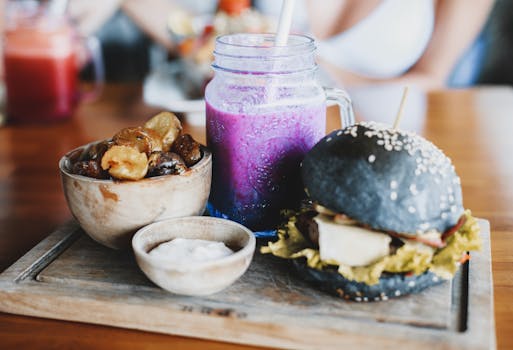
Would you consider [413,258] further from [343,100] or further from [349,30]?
[349,30]

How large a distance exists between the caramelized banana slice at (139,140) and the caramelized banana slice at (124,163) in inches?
1.4

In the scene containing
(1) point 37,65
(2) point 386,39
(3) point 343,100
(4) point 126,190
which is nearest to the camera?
(4) point 126,190

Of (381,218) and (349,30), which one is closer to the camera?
(381,218)

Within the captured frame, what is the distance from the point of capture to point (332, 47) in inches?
155

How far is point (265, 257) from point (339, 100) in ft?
1.20

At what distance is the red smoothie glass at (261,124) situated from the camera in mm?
1099

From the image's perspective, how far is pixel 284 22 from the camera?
1.09 metres

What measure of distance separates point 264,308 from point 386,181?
10.8 inches

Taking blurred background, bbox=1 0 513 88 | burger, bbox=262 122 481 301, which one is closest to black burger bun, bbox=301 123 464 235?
burger, bbox=262 122 481 301

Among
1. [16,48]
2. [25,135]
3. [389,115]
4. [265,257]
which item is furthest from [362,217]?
[16,48]

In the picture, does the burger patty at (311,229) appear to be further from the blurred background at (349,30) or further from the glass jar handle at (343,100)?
the blurred background at (349,30)

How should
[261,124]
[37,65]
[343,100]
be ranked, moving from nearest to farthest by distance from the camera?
[261,124] < [343,100] < [37,65]

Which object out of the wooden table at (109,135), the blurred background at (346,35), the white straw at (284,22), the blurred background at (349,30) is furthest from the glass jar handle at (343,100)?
the blurred background at (349,30)

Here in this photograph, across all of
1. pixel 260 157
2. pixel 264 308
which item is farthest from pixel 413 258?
pixel 260 157
